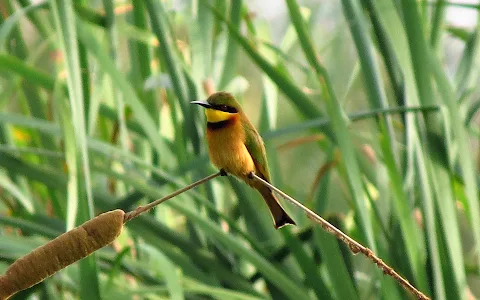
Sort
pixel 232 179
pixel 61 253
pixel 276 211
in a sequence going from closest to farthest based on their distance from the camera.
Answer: pixel 61 253, pixel 276 211, pixel 232 179

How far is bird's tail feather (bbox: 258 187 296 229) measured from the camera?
0.95 meters

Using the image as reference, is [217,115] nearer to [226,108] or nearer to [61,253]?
[226,108]

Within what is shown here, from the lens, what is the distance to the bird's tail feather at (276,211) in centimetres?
95

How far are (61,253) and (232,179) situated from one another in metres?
0.73

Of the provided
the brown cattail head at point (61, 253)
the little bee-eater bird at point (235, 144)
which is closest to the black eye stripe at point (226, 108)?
the little bee-eater bird at point (235, 144)

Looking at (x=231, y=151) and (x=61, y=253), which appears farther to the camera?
(x=231, y=151)

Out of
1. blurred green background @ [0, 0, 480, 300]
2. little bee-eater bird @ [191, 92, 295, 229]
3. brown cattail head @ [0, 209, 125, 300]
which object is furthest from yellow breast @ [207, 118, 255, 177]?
brown cattail head @ [0, 209, 125, 300]

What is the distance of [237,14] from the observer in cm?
139

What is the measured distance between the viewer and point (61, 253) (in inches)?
22.7

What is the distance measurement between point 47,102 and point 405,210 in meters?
0.90

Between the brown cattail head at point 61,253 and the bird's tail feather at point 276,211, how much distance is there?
0.37 meters

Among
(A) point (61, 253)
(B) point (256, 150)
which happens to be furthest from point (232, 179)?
(A) point (61, 253)

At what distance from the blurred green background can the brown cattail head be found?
39 centimetres

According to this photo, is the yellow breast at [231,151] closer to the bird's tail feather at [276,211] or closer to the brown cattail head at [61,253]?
the bird's tail feather at [276,211]
